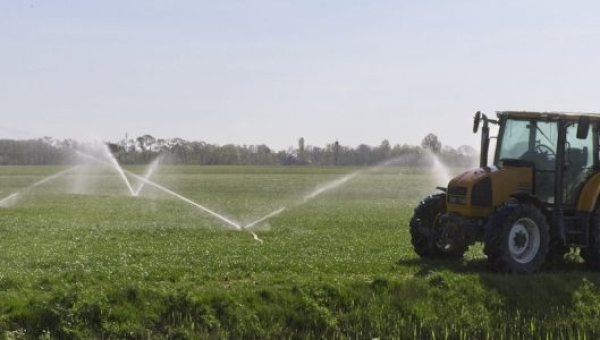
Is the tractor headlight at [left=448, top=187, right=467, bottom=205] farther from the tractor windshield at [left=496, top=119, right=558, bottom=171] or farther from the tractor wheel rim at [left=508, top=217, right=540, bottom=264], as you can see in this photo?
the tractor windshield at [left=496, top=119, right=558, bottom=171]

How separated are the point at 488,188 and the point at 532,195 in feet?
2.89

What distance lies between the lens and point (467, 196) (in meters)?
15.9

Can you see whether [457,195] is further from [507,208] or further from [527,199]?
[527,199]

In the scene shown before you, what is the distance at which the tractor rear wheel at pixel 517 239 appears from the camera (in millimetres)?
15180

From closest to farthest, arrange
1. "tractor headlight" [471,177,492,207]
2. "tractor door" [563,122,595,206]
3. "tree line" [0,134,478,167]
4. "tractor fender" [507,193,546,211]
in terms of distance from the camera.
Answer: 1. "tractor fender" [507,193,546,211]
2. "tractor headlight" [471,177,492,207]
3. "tractor door" [563,122,595,206]
4. "tree line" [0,134,478,167]

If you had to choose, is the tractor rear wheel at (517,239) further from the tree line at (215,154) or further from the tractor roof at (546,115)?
the tree line at (215,154)

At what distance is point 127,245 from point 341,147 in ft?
447

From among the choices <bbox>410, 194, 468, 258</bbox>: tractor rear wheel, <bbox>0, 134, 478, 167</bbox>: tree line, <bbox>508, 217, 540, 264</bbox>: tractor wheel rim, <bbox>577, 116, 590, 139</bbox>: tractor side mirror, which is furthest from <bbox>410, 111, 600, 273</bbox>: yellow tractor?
<bbox>0, 134, 478, 167</bbox>: tree line

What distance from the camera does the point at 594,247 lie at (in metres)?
16.3

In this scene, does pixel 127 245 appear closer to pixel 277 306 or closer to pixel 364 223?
pixel 277 306

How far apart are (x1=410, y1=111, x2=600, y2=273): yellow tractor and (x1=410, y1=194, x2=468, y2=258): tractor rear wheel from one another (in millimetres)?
563

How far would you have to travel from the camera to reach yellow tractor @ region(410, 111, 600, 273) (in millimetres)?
15555

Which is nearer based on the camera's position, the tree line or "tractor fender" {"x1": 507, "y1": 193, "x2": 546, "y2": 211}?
"tractor fender" {"x1": 507, "y1": 193, "x2": 546, "y2": 211}

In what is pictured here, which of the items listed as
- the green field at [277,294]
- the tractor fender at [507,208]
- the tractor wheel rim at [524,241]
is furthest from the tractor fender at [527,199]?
the green field at [277,294]
